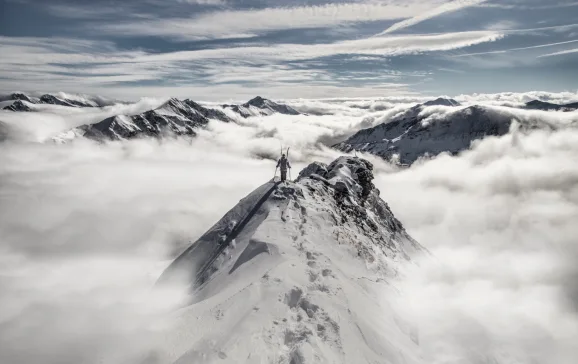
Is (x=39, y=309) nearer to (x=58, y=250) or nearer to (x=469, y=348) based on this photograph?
(x=469, y=348)

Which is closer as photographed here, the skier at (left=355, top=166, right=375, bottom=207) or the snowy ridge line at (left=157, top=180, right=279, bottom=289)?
the snowy ridge line at (left=157, top=180, right=279, bottom=289)

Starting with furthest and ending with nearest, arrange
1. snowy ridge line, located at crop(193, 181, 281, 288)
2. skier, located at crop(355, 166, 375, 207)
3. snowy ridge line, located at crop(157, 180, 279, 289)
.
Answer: skier, located at crop(355, 166, 375, 207)
snowy ridge line, located at crop(157, 180, 279, 289)
snowy ridge line, located at crop(193, 181, 281, 288)

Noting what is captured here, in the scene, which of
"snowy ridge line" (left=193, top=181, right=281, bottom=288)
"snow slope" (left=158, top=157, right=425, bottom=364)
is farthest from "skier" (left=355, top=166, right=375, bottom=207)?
"snowy ridge line" (left=193, top=181, right=281, bottom=288)

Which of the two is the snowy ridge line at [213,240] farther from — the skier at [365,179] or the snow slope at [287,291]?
the skier at [365,179]

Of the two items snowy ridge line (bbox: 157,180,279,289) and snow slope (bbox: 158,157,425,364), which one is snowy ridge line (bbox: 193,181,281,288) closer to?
snowy ridge line (bbox: 157,180,279,289)

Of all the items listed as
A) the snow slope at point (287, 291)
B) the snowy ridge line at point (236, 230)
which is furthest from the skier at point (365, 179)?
the snowy ridge line at point (236, 230)

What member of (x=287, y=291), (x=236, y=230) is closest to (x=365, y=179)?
(x=236, y=230)

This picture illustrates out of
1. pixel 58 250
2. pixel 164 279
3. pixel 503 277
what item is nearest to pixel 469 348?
pixel 164 279

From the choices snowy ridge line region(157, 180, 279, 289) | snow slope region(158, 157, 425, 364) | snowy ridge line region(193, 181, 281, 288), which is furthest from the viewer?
snowy ridge line region(157, 180, 279, 289)
